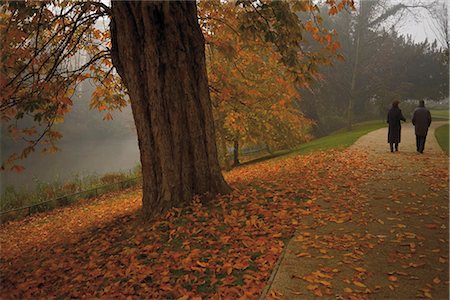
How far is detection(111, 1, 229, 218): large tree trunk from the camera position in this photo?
603 centimetres

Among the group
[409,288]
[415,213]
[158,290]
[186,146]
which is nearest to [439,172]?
[415,213]

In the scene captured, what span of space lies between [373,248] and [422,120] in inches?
338

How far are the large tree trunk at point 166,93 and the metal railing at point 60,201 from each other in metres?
8.58

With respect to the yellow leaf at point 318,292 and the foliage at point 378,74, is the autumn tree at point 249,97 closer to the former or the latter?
the yellow leaf at point 318,292

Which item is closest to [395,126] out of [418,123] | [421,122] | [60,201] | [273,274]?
[418,123]

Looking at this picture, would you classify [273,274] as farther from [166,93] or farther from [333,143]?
[333,143]

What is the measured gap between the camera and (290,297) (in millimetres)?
3646

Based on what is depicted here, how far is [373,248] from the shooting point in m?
4.64

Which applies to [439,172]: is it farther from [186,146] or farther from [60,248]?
[60,248]

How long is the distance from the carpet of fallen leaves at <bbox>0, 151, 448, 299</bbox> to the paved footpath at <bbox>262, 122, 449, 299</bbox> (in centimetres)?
10

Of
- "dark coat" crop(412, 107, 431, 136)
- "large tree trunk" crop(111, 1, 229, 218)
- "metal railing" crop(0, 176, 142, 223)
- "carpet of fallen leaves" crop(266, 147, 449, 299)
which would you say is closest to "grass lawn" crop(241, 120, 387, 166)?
"dark coat" crop(412, 107, 431, 136)

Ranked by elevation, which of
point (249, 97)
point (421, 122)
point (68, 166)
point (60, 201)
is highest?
point (249, 97)

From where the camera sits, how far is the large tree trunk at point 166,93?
603cm

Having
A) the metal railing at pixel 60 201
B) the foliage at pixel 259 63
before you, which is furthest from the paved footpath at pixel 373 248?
the metal railing at pixel 60 201
